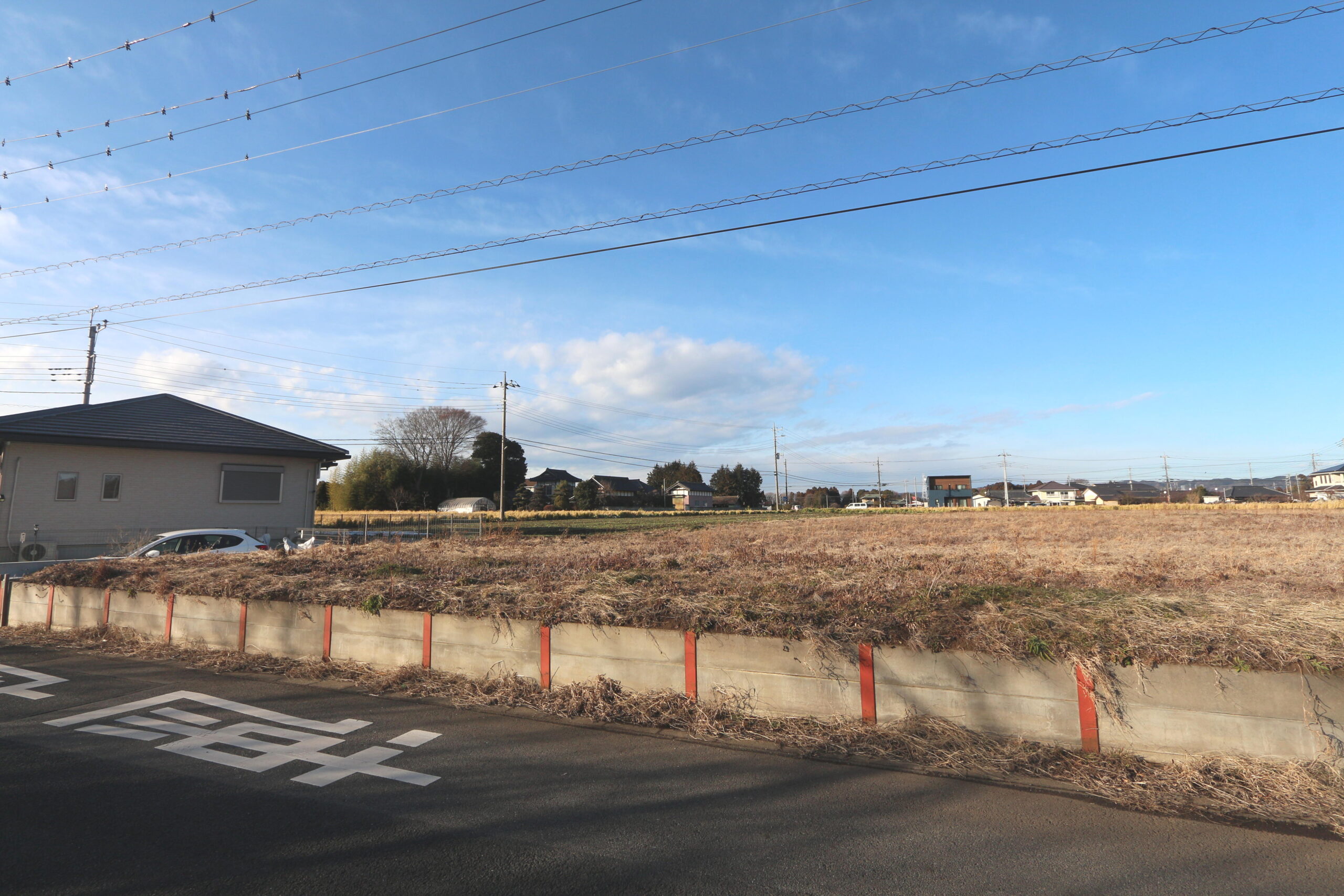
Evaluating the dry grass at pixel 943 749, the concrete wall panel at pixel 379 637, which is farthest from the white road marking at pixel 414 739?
the concrete wall panel at pixel 379 637

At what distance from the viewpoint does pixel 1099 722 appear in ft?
16.3

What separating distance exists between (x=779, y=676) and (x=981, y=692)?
161 cm

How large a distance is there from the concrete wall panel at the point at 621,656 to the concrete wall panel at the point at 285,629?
3478 mm

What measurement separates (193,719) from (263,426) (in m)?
22.1

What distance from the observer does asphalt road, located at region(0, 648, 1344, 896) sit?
3.53m

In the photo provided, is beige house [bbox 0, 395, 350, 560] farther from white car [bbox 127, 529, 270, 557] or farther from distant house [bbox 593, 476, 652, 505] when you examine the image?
distant house [bbox 593, 476, 652, 505]

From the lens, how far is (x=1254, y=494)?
369ft

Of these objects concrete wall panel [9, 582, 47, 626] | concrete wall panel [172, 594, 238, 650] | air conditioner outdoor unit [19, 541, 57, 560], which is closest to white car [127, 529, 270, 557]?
concrete wall panel [9, 582, 47, 626]

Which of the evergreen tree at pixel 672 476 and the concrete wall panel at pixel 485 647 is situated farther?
the evergreen tree at pixel 672 476

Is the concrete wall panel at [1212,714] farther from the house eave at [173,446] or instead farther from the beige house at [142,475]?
the house eave at [173,446]

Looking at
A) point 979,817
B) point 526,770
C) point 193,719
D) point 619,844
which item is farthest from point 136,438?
point 979,817

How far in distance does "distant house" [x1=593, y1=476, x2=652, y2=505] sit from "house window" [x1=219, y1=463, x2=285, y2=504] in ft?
223

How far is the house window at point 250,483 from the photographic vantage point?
22984 millimetres

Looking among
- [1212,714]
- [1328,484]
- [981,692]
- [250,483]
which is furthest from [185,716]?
[1328,484]
